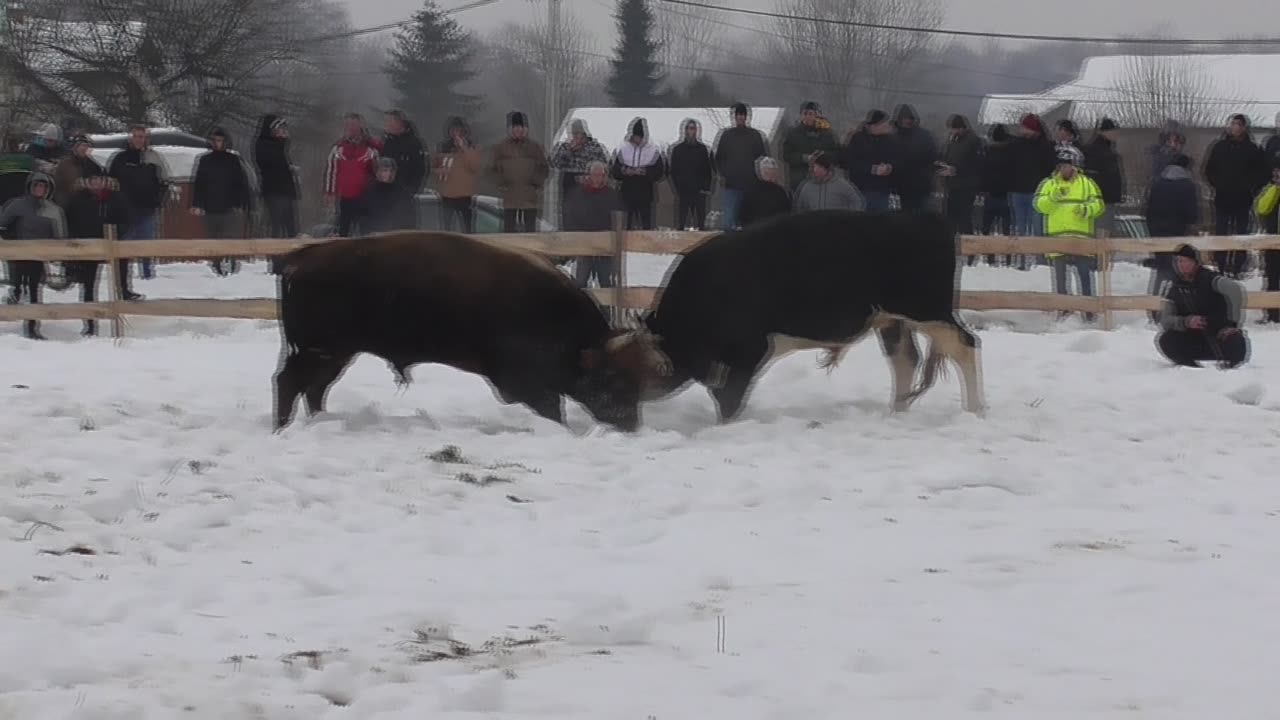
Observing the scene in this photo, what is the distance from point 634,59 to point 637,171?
124ft

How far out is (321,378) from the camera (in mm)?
8305

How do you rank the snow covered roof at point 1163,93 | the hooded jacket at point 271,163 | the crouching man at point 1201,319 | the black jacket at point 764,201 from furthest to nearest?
the snow covered roof at point 1163,93 < the hooded jacket at point 271,163 < the black jacket at point 764,201 < the crouching man at point 1201,319

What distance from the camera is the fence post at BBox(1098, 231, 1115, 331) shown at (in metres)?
13.8

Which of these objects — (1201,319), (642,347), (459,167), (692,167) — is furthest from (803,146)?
(642,347)

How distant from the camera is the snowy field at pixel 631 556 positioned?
4039mm

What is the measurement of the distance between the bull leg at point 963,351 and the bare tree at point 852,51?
53015mm

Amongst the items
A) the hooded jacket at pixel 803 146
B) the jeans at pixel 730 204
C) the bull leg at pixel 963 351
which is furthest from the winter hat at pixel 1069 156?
the bull leg at pixel 963 351

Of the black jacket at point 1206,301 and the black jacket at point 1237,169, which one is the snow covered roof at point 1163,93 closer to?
the black jacket at point 1237,169

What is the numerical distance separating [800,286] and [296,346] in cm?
259

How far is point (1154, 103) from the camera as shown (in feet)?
177

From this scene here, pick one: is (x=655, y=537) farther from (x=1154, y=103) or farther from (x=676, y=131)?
(x=1154, y=103)

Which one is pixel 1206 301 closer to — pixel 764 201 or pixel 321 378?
pixel 764 201

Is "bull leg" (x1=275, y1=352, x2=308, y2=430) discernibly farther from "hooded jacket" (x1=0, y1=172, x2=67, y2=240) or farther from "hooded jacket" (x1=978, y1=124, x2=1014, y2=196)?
"hooded jacket" (x1=978, y1=124, x2=1014, y2=196)

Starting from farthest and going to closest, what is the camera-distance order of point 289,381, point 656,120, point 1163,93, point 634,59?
point 1163,93 → point 634,59 → point 656,120 → point 289,381
